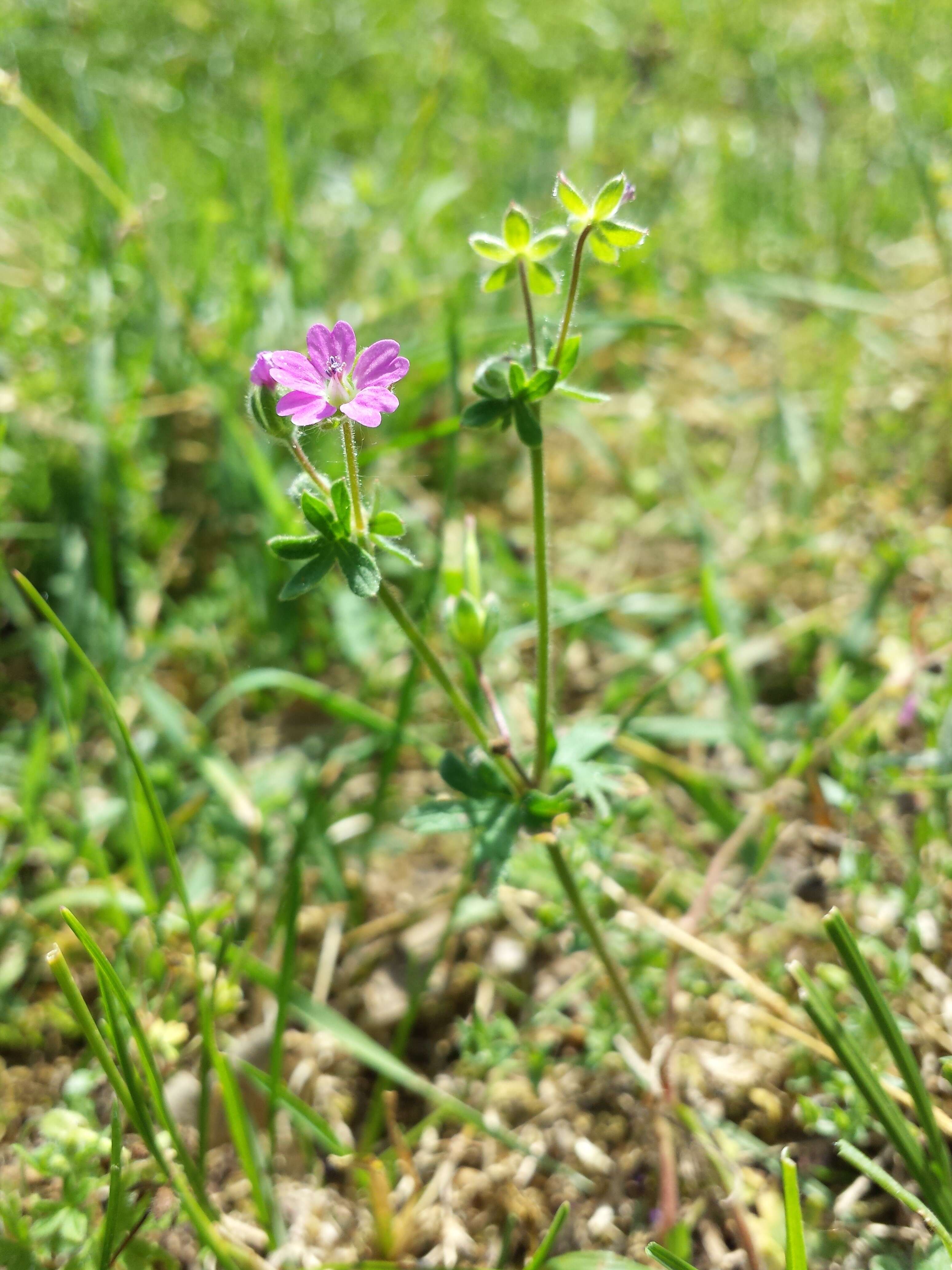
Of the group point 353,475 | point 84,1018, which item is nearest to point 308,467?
point 353,475

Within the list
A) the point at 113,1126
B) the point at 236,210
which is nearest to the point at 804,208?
the point at 236,210

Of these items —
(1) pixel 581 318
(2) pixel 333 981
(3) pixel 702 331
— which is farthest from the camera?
(3) pixel 702 331

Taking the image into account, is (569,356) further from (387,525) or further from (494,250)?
(387,525)

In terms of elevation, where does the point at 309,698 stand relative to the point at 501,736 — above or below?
above

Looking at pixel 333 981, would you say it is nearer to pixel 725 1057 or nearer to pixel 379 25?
Result: pixel 725 1057

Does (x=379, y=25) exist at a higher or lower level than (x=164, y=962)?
higher

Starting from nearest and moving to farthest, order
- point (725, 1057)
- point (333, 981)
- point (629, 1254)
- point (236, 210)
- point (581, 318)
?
point (629, 1254)
point (725, 1057)
point (333, 981)
point (581, 318)
point (236, 210)

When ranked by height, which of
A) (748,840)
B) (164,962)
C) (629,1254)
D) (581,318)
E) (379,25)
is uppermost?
(379,25)

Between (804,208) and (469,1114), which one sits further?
(804,208)
